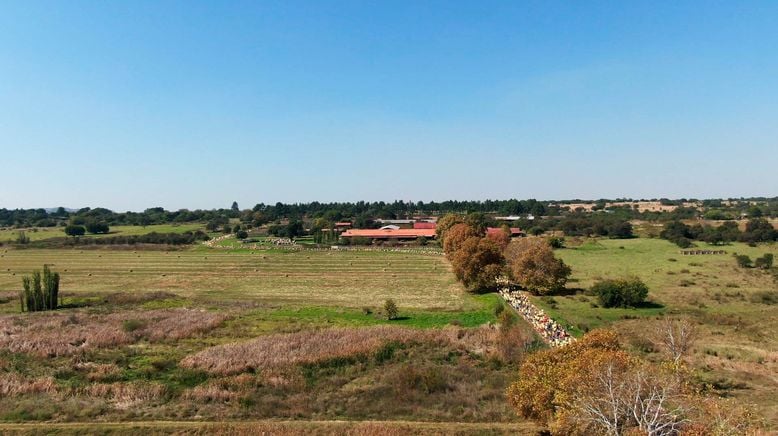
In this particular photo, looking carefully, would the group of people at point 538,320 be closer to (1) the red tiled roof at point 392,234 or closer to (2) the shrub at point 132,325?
(2) the shrub at point 132,325

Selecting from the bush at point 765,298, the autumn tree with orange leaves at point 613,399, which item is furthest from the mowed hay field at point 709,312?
the autumn tree with orange leaves at point 613,399

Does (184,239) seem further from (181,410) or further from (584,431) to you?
(584,431)

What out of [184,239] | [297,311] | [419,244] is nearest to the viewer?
[297,311]

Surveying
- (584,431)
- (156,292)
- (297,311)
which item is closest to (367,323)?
(297,311)

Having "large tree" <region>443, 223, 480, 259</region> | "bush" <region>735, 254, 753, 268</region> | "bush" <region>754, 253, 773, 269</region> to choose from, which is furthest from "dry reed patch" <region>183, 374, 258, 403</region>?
"bush" <region>754, 253, 773, 269</region>

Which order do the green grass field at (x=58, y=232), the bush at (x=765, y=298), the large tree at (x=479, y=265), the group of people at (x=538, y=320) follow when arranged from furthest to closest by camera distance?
1. the green grass field at (x=58, y=232)
2. the large tree at (x=479, y=265)
3. the bush at (x=765, y=298)
4. the group of people at (x=538, y=320)

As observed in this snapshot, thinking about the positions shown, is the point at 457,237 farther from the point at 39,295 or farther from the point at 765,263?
the point at 39,295

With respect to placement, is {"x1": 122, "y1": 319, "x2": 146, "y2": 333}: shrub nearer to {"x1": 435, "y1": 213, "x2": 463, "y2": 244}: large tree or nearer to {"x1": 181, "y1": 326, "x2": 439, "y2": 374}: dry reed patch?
{"x1": 181, "y1": 326, "x2": 439, "y2": 374}: dry reed patch

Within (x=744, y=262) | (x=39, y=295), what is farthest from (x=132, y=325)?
(x=744, y=262)
